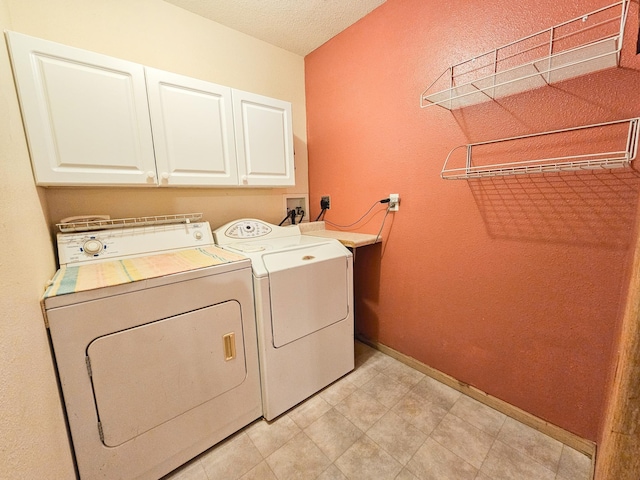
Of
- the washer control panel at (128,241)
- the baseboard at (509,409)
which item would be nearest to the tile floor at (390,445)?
the baseboard at (509,409)

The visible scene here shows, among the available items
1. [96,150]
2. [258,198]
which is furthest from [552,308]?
[96,150]

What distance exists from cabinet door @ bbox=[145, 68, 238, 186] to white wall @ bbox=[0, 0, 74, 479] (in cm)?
54

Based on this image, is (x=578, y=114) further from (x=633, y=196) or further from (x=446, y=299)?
(x=446, y=299)

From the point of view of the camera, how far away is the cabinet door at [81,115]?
1.14m

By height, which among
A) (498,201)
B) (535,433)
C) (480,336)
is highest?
(498,201)

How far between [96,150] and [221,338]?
1.14 m

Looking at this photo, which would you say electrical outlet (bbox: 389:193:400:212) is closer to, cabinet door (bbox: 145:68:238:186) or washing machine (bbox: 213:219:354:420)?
washing machine (bbox: 213:219:354:420)

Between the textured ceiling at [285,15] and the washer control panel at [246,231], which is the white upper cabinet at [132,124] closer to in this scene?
the washer control panel at [246,231]

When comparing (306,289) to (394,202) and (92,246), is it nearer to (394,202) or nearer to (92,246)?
(394,202)

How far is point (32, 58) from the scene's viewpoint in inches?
44.4

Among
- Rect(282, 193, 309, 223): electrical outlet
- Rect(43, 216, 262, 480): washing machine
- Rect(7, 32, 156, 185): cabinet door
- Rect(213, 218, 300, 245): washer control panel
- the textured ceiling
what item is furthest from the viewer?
Rect(282, 193, 309, 223): electrical outlet

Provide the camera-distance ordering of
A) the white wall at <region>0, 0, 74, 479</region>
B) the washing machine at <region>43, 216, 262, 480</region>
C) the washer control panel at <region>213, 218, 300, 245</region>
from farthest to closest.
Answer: the washer control panel at <region>213, 218, 300, 245</region>, the washing machine at <region>43, 216, 262, 480</region>, the white wall at <region>0, 0, 74, 479</region>

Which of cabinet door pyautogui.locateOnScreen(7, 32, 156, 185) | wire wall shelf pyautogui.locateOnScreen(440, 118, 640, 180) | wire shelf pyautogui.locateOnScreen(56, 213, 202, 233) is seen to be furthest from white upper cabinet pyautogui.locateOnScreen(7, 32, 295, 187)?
wire wall shelf pyautogui.locateOnScreen(440, 118, 640, 180)

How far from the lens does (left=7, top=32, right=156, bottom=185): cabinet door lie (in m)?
1.14
